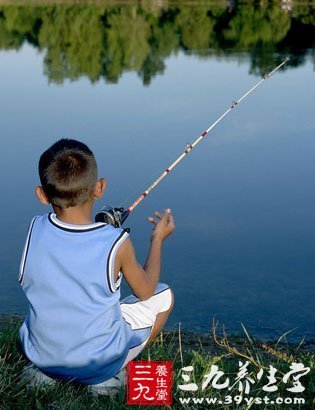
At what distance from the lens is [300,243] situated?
5.98 metres

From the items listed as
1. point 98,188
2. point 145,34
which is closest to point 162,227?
point 98,188

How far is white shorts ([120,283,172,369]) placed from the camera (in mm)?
2904

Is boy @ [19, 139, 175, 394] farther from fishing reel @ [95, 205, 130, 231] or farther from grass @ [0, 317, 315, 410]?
fishing reel @ [95, 205, 130, 231]

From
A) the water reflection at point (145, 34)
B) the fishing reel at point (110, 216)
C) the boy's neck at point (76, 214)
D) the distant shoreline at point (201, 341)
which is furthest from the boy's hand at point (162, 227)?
the water reflection at point (145, 34)

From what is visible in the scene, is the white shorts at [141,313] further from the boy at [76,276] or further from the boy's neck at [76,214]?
the boy's neck at [76,214]

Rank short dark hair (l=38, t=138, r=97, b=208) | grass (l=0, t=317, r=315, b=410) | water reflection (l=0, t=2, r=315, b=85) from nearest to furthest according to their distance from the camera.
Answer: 1. short dark hair (l=38, t=138, r=97, b=208)
2. grass (l=0, t=317, r=315, b=410)
3. water reflection (l=0, t=2, r=315, b=85)

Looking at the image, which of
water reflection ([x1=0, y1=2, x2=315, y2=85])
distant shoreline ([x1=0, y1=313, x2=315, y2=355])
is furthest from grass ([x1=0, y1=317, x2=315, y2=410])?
water reflection ([x1=0, y1=2, x2=315, y2=85])

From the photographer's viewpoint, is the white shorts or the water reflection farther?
the water reflection

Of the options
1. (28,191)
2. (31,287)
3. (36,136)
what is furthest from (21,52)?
(31,287)

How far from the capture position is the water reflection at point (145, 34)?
1702cm

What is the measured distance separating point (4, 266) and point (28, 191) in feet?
6.33

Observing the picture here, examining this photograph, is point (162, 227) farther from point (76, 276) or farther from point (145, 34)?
point (145, 34)

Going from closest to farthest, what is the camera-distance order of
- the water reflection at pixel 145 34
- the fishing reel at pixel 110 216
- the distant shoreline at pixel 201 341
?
the fishing reel at pixel 110 216 → the distant shoreline at pixel 201 341 → the water reflection at pixel 145 34

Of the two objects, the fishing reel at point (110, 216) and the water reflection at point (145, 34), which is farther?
the water reflection at point (145, 34)
